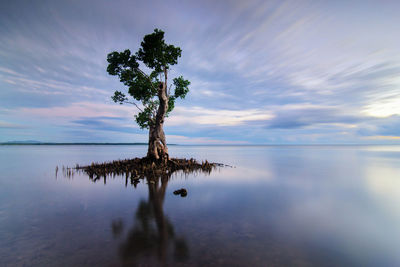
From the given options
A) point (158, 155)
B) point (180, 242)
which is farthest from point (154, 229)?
point (158, 155)

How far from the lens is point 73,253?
6.11 metres

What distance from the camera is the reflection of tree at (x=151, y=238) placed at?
245 inches

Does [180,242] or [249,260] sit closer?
[249,260]

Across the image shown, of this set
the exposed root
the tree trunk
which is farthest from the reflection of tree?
the tree trunk

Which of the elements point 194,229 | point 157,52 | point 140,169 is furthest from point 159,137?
point 194,229

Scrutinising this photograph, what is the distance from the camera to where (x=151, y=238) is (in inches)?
292

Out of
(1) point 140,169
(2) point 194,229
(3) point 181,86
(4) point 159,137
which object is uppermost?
(3) point 181,86

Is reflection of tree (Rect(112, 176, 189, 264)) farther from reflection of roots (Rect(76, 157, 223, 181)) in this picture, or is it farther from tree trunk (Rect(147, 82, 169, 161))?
tree trunk (Rect(147, 82, 169, 161))

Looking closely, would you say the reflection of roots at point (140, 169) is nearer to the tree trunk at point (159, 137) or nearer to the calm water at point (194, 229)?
the tree trunk at point (159, 137)

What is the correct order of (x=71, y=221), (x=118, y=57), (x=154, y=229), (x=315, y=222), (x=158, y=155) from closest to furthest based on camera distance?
1. (x=154, y=229)
2. (x=71, y=221)
3. (x=315, y=222)
4. (x=118, y=57)
5. (x=158, y=155)

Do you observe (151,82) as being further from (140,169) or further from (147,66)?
(140,169)

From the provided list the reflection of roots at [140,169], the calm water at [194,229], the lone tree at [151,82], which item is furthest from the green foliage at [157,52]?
the calm water at [194,229]

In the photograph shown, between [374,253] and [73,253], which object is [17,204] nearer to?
[73,253]

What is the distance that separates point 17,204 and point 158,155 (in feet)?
56.4
